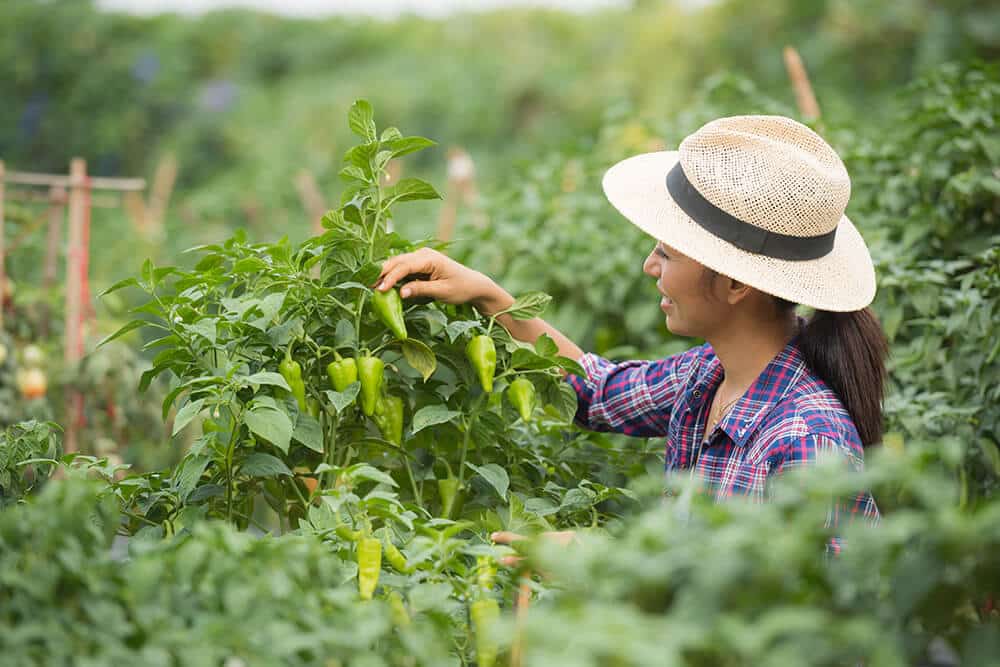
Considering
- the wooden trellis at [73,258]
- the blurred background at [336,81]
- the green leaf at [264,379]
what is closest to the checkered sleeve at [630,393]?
the green leaf at [264,379]

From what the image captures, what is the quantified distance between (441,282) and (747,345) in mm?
461

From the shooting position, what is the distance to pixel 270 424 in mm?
1272

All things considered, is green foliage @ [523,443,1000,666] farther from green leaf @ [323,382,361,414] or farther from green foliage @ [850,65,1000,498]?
green foliage @ [850,65,1000,498]

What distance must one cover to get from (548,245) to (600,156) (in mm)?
758

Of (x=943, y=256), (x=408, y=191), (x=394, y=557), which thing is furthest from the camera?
(x=943, y=256)

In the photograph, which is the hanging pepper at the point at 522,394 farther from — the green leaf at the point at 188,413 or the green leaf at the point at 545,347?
the green leaf at the point at 188,413

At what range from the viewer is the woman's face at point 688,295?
1.53 metres

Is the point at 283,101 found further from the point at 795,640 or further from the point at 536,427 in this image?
the point at 795,640

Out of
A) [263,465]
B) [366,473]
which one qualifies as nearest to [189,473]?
[263,465]

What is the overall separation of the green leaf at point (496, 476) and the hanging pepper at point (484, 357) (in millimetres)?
106

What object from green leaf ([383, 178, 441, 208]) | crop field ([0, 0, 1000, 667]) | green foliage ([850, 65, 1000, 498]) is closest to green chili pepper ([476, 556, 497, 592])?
crop field ([0, 0, 1000, 667])

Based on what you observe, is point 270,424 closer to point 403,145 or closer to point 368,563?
point 368,563

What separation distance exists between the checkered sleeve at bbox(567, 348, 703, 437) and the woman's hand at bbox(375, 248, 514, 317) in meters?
0.24

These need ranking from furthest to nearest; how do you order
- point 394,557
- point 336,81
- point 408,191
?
1. point 336,81
2. point 408,191
3. point 394,557
